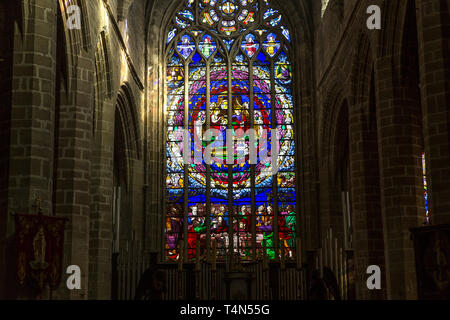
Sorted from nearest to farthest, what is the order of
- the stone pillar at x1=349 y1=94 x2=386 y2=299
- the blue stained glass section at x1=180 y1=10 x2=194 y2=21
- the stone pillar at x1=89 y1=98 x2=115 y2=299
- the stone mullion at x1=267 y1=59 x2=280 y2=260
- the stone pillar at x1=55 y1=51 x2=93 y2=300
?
the stone pillar at x1=55 y1=51 x2=93 y2=300 → the stone pillar at x1=349 y1=94 x2=386 y2=299 → the stone pillar at x1=89 y1=98 x2=115 y2=299 → the stone mullion at x1=267 y1=59 x2=280 y2=260 → the blue stained glass section at x1=180 y1=10 x2=194 y2=21

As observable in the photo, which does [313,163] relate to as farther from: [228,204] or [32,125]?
→ [32,125]

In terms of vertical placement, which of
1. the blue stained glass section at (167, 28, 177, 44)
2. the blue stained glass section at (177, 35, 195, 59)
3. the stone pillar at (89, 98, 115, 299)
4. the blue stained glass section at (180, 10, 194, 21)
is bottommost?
the stone pillar at (89, 98, 115, 299)

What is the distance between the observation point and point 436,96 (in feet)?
39.6

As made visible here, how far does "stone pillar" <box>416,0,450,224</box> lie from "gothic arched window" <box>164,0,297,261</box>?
35.3 feet

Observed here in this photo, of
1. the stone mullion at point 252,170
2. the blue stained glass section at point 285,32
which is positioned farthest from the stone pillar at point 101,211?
the blue stained glass section at point 285,32

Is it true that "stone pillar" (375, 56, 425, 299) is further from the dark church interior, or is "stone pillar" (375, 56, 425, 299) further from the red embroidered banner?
the red embroidered banner

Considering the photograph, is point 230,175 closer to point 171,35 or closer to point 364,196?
point 171,35

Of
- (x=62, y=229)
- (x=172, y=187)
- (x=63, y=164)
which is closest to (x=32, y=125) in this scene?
(x=62, y=229)

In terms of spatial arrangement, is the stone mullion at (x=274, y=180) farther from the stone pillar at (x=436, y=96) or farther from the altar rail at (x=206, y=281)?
the stone pillar at (x=436, y=96)

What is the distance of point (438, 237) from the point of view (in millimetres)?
11344

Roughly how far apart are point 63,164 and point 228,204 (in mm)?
9189

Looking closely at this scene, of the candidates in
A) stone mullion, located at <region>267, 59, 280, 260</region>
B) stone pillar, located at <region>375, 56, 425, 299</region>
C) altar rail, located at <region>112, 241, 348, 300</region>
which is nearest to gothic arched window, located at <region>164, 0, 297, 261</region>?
stone mullion, located at <region>267, 59, 280, 260</region>

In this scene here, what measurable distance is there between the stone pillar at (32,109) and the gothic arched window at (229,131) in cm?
1092

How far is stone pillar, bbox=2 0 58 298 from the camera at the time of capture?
1200 centimetres
